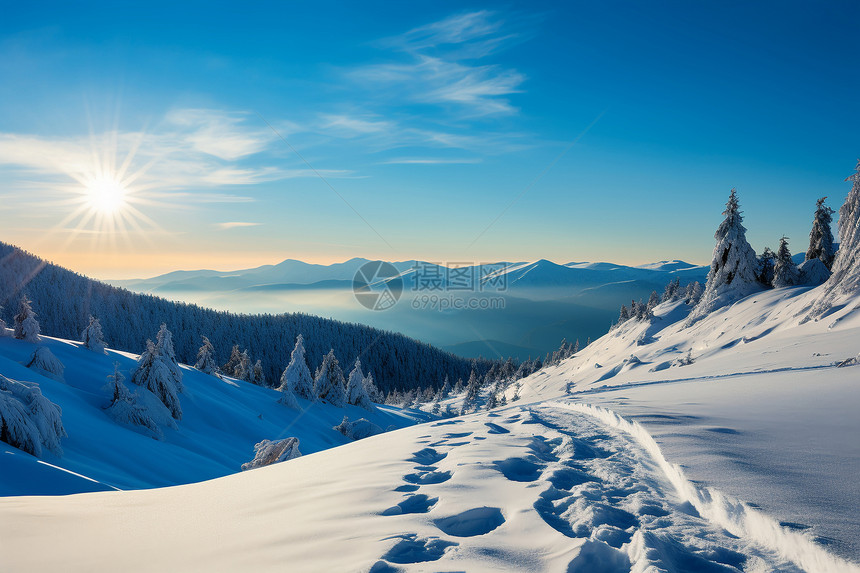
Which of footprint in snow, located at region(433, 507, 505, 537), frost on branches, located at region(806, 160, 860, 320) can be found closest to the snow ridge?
footprint in snow, located at region(433, 507, 505, 537)

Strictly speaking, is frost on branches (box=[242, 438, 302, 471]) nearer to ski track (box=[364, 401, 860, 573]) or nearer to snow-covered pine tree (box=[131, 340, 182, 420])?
ski track (box=[364, 401, 860, 573])

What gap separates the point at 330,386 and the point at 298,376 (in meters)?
5.53

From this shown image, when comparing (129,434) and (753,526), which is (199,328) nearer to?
(129,434)

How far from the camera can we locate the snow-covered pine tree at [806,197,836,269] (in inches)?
1348

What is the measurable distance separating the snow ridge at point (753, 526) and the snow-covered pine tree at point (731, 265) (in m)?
36.4

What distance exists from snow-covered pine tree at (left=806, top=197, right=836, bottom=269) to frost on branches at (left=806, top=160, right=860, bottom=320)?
1562 centimetres

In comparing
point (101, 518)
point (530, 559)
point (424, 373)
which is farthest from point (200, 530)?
point (424, 373)

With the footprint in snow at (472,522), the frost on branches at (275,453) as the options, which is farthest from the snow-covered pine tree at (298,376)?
the footprint in snow at (472,522)

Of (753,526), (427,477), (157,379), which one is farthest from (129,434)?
(753,526)

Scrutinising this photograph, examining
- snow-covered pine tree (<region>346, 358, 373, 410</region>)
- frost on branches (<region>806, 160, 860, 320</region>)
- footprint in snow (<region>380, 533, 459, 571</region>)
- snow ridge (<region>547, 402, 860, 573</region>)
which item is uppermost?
frost on branches (<region>806, 160, 860, 320</region>)

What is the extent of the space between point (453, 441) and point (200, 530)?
383 centimetres

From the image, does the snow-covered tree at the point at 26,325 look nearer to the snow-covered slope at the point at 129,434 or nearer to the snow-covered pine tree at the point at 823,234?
the snow-covered slope at the point at 129,434

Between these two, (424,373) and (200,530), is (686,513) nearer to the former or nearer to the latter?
(200,530)

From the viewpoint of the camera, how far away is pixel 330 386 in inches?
1722
